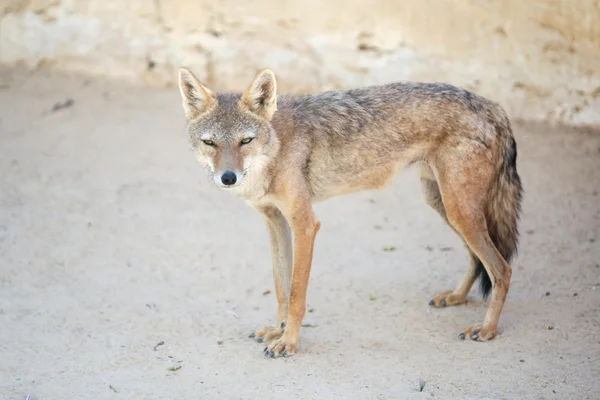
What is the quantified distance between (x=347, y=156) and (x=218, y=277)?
79.6 inches

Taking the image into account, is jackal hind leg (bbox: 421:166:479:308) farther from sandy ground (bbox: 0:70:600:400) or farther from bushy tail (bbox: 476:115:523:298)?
bushy tail (bbox: 476:115:523:298)

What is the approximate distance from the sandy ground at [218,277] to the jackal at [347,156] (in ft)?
1.56

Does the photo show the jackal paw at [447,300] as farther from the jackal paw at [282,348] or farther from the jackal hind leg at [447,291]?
the jackal paw at [282,348]

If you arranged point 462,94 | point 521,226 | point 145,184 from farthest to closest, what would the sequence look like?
1. point 145,184
2. point 521,226
3. point 462,94

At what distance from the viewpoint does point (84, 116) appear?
1027cm

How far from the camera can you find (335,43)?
10242 millimetres

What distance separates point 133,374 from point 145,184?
376 centimetres

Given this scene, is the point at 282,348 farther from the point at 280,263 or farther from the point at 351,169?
the point at 351,169

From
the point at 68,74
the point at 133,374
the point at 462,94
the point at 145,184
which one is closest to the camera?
the point at 133,374

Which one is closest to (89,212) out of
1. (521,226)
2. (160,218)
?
(160,218)

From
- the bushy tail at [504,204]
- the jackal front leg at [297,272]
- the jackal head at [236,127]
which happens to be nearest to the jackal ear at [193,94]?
the jackal head at [236,127]

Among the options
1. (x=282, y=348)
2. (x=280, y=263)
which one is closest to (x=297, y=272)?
(x=280, y=263)

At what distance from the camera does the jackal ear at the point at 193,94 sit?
5.89 metres

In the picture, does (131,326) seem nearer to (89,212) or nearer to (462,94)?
(89,212)
